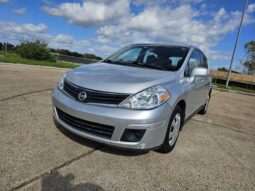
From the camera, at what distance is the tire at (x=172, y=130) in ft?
10.4

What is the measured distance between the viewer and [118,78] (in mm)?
3076

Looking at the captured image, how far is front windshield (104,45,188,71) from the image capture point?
3.89 metres

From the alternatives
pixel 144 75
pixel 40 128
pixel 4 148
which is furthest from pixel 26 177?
pixel 144 75

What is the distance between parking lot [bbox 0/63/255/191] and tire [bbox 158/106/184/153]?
0.11 meters

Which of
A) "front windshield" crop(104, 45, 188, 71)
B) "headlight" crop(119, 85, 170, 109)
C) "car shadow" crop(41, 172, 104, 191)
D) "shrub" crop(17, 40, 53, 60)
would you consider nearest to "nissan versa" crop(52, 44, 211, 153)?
"headlight" crop(119, 85, 170, 109)

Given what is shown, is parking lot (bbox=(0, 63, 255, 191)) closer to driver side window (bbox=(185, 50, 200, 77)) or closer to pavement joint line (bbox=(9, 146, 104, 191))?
pavement joint line (bbox=(9, 146, 104, 191))

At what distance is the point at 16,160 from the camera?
2.73 meters

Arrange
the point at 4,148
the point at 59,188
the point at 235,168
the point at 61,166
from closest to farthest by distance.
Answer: the point at 59,188 → the point at 61,166 → the point at 4,148 → the point at 235,168

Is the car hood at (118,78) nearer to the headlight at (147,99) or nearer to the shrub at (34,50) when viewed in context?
the headlight at (147,99)

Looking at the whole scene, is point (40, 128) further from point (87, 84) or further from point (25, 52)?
point (25, 52)

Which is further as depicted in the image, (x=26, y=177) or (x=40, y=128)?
(x=40, y=128)

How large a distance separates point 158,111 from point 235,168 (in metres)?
1.42

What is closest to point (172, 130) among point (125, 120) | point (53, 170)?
point (125, 120)

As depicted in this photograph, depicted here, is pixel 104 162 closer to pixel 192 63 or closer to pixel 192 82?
pixel 192 82
